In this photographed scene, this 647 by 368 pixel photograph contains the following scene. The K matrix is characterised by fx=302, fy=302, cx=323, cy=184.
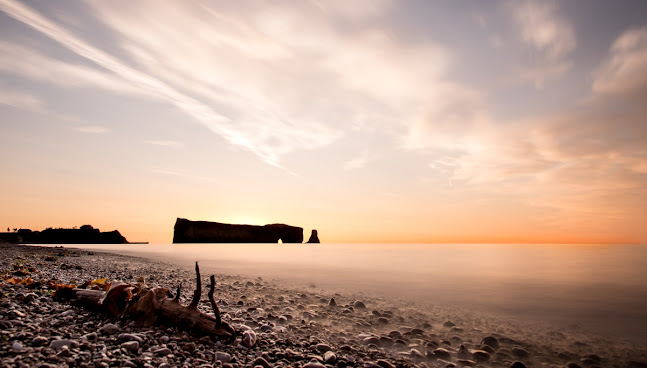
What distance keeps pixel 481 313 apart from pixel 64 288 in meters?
10.1

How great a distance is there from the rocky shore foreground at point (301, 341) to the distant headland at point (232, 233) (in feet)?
299

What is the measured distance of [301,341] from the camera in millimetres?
5516

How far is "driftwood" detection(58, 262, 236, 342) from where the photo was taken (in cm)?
510

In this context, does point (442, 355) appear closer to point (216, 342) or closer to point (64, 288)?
point (216, 342)

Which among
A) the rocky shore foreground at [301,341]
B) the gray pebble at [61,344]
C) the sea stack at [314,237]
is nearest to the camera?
the gray pebble at [61,344]

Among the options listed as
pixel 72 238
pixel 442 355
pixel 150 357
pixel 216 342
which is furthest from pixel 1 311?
pixel 72 238

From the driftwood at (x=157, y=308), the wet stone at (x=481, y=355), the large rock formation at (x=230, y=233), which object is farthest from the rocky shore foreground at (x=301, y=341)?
the large rock formation at (x=230, y=233)

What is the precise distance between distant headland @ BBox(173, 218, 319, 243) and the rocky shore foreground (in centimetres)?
9115

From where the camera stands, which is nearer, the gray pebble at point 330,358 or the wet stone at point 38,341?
the wet stone at point 38,341

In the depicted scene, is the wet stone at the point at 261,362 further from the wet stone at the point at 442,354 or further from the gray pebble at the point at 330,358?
the wet stone at the point at 442,354

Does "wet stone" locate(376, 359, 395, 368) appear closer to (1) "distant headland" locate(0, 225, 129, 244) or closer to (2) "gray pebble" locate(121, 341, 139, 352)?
(2) "gray pebble" locate(121, 341, 139, 352)

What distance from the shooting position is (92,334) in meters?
4.55

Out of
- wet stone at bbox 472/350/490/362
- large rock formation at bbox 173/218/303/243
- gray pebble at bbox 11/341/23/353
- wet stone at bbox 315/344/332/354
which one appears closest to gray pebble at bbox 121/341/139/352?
gray pebble at bbox 11/341/23/353

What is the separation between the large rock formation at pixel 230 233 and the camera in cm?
9112
